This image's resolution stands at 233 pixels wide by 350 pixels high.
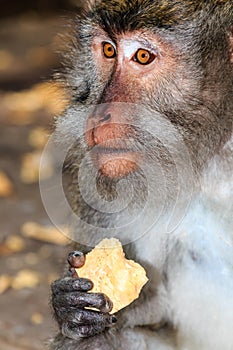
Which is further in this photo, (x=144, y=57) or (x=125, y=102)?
(x=144, y=57)

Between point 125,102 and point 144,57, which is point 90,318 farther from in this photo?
point 144,57

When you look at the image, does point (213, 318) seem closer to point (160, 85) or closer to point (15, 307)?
point (160, 85)

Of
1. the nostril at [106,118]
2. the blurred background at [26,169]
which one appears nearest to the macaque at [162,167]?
the nostril at [106,118]

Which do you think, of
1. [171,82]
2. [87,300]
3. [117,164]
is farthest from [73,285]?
[171,82]

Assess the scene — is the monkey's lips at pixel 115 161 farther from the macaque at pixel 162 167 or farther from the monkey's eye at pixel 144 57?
the monkey's eye at pixel 144 57

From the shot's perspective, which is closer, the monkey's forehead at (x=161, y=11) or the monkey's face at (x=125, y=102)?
the monkey's face at (x=125, y=102)

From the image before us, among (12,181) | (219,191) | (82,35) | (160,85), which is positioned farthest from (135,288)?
(12,181)
